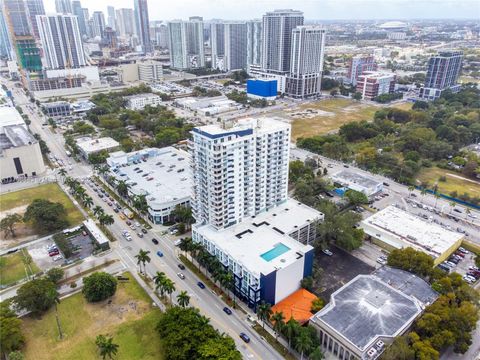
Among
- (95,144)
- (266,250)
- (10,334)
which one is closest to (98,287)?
(10,334)

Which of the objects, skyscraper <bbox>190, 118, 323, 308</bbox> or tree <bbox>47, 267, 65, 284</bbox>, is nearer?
skyscraper <bbox>190, 118, 323, 308</bbox>

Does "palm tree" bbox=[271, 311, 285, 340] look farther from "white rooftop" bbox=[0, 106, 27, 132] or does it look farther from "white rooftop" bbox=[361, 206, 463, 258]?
"white rooftop" bbox=[0, 106, 27, 132]

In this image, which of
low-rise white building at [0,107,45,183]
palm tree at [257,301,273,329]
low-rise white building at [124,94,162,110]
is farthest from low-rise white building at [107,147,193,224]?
low-rise white building at [124,94,162,110]

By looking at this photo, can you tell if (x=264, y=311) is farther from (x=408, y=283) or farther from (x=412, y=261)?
(x=412, y=261)

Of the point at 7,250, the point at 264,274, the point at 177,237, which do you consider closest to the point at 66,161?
the point at 7,250

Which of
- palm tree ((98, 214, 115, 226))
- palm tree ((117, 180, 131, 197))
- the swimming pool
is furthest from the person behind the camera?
palm tree ((117, 180, 131, 197))

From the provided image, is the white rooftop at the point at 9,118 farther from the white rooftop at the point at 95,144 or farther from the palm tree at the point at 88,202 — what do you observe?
the palm tree at the point at 88,202

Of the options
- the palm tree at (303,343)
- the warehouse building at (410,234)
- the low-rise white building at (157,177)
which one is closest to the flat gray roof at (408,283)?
the warehouse building at (410,234)

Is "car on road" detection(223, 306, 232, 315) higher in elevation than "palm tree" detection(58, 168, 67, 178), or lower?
lower
